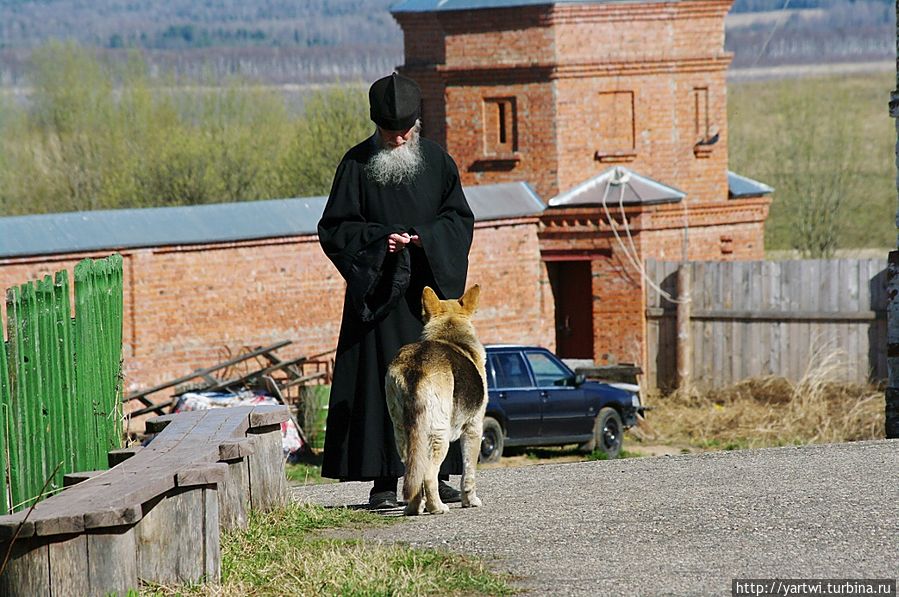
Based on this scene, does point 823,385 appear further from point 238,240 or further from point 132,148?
point 132,148

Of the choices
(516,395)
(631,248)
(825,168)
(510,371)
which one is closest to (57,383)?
(516,395)

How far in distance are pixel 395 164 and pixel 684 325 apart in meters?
18.2

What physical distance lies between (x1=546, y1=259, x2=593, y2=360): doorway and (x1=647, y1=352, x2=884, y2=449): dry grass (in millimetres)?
2321

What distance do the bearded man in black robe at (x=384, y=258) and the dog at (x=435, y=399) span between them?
10.0 inches

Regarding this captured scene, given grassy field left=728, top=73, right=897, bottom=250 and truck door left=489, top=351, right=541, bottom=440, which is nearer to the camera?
truck door left=489, top=351, right=541, bottom=440

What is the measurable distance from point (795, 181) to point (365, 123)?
14.9 metres

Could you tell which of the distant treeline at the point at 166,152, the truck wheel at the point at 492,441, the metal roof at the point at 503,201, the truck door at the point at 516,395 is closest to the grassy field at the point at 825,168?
the metal roof at the point at 503,201

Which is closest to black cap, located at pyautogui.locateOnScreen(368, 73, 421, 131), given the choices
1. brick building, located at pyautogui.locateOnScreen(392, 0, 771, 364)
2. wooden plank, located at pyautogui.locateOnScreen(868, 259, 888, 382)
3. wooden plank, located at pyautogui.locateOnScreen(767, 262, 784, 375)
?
wooden plank, located at pyautogui.locateOnScreen(868, 259, 888, 382)

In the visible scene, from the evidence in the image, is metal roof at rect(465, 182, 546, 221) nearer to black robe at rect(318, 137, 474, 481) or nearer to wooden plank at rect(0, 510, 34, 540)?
black robe at rect(318, 137, 474, 481)

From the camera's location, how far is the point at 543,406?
800 inches

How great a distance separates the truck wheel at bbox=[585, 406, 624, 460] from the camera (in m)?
21.0

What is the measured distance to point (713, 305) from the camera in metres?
25.7

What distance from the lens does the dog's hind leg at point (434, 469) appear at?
7504 mm

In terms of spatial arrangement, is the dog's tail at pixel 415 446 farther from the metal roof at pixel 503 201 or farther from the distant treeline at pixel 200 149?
the distant treeline at pixel 200 149
